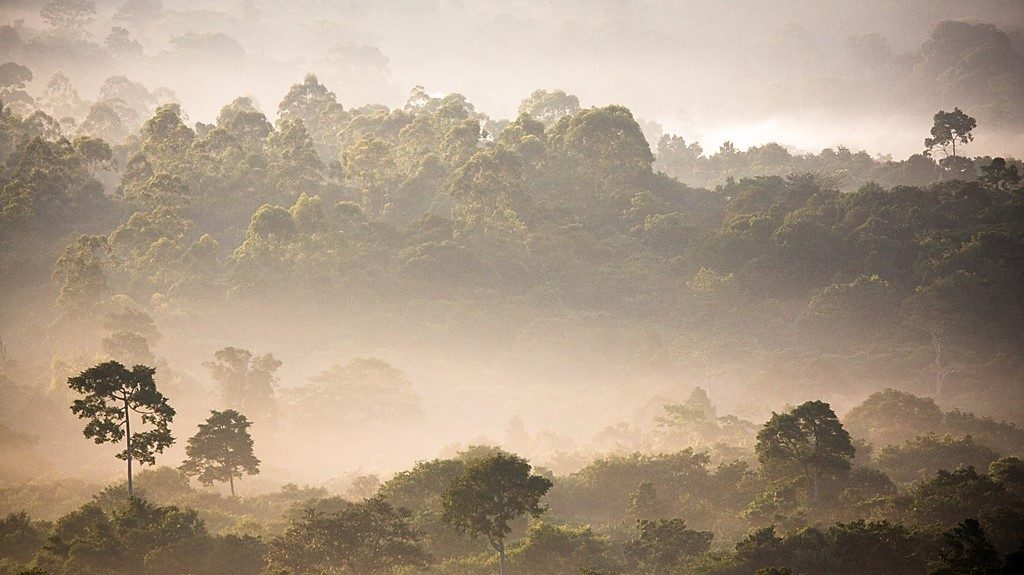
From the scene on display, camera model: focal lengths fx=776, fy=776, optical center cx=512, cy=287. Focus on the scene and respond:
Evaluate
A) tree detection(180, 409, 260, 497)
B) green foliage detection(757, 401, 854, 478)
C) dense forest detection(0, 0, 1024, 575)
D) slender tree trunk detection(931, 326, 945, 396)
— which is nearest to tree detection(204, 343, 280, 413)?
dense forest detection(0, 0, 1024, 575)

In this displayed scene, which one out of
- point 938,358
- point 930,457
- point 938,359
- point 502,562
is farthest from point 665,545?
point 938,358

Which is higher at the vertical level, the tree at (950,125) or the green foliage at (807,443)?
the tree at (950,125)

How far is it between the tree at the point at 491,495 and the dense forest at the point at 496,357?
18cm

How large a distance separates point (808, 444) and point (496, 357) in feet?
229

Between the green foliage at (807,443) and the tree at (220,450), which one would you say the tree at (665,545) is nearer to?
the green foliage at (807,443)

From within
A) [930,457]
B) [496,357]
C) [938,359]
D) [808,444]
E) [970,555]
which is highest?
[496,357]

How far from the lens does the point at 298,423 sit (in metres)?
97.3

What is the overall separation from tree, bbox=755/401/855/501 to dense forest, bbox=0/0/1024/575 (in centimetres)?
21

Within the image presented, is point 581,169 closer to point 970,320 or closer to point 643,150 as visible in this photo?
point 643,150

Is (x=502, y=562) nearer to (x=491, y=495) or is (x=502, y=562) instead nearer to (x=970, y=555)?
(x=491, y=495)

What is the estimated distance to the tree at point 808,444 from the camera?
179ft

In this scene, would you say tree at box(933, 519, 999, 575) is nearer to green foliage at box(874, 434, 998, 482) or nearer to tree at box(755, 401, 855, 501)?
tree at box(755, 401, 855, 501)

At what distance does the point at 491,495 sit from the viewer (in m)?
42.5

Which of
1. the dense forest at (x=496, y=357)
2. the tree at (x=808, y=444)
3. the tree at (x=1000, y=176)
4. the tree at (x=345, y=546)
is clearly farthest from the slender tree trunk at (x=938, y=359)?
the tree at (x=345, y=546)
